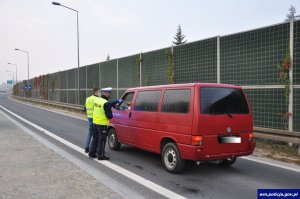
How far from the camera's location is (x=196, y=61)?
13.7 meters

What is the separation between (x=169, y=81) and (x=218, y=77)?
3635mm

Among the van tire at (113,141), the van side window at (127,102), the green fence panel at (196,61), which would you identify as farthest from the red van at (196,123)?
the green fence panel at (196,61)

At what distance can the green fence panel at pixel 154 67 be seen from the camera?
16.2 meters

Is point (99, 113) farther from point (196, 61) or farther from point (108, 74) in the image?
point (108, 74)

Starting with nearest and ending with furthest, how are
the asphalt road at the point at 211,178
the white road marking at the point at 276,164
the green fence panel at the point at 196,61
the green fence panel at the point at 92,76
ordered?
the asphalt road at the point at 211,178, the white road marking at the point at 276,164, the green fence panel at the point at 196,61, the green fence panel at the point at 92,76

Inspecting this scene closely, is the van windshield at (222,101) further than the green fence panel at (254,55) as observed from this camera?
No

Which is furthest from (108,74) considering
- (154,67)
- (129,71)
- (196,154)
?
(196,154)

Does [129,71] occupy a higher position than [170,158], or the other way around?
[129,71]

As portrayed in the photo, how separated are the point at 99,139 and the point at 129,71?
39.7 feet

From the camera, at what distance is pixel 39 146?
9.56m

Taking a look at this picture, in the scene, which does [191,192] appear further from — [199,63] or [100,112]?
[199,63]

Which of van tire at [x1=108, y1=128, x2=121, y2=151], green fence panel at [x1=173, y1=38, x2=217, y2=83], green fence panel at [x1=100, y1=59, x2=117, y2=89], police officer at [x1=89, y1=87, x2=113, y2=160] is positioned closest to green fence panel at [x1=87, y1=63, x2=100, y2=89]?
green fence panel at [x1=100, y1=59, x2=117, y2=89]

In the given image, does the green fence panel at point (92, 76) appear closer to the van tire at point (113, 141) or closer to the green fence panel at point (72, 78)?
the green fence panel at point (72, 78)

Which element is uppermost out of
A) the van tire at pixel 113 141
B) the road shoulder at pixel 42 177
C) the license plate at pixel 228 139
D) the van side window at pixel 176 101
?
the van side window at pixel 176 101
